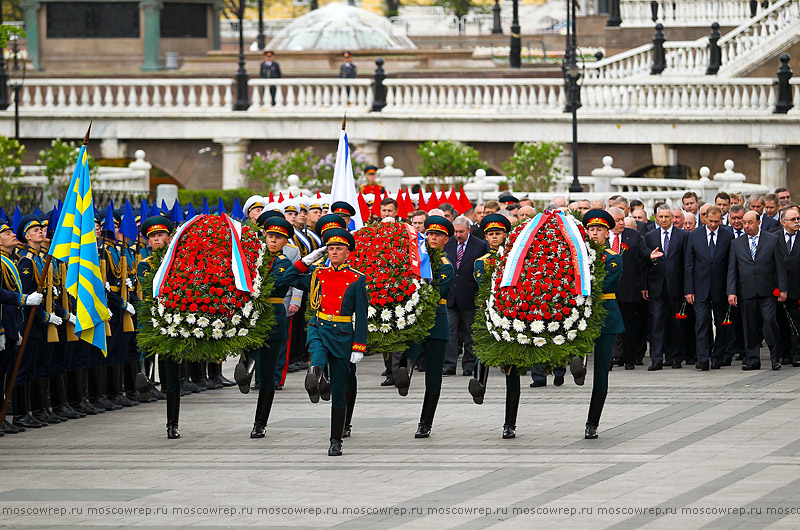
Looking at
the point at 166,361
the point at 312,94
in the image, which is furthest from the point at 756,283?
the point at 312,94

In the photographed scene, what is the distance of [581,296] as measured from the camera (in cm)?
1448

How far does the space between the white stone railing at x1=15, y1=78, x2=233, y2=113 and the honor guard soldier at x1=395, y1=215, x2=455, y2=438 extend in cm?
2513

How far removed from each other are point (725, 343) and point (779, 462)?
676 cm

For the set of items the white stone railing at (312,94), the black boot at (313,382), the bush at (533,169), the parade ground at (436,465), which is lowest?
the parade ground at (436,465)

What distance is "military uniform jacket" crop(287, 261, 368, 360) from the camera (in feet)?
46.6

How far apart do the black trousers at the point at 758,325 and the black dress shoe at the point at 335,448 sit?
6861 millimetres

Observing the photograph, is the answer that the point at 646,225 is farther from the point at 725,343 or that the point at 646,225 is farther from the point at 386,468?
the point at 386,468

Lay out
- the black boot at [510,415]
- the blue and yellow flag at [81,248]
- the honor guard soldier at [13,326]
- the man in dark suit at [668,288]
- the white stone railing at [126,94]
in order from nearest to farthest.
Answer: the black boot at [510,415]
the honor guard soldier at [13,326]
the blue and yellow flag at [81,248]
the man in dark suit at [668,288]
the white stone railing at [126,94]

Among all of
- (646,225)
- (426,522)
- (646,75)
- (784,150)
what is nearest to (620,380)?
(646,225)

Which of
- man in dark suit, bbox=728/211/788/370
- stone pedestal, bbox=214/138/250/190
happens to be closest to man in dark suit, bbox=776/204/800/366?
man in dark suit, bbox=728/211/788/370

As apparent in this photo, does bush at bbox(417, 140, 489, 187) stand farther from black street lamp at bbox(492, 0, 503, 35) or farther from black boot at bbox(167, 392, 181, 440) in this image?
black street lamp at bbox(492, 0, 503, 35)

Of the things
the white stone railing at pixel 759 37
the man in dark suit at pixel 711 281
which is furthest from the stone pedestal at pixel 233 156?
the man in dark suit at pixel 711 281

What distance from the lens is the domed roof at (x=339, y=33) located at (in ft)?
159

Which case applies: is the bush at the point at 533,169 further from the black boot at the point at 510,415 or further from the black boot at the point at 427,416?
the black boot at the point at 510,415
